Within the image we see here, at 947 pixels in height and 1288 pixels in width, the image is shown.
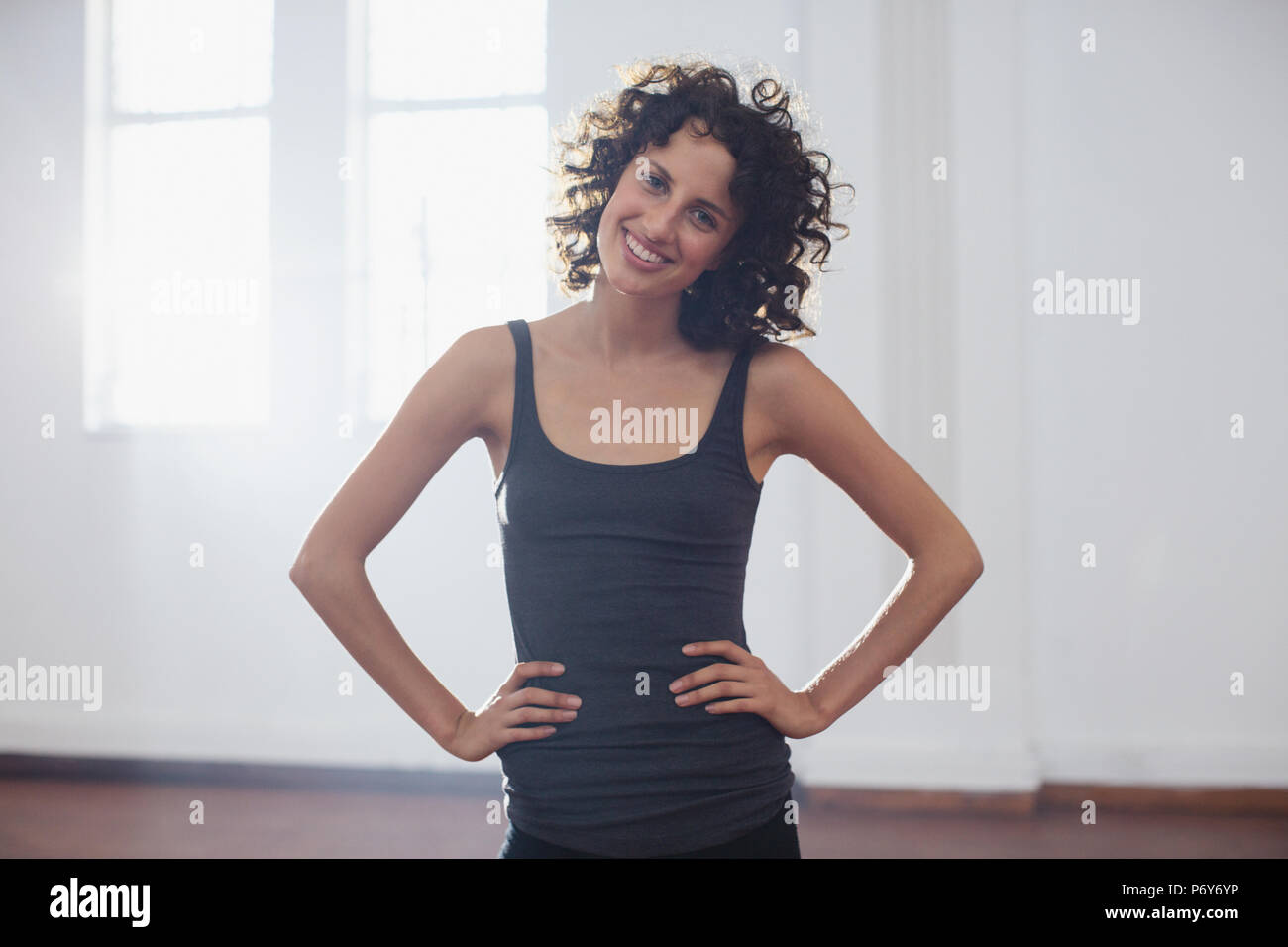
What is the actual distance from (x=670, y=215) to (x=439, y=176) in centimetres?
303

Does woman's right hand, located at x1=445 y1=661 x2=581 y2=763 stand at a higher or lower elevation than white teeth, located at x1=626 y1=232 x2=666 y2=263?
lower

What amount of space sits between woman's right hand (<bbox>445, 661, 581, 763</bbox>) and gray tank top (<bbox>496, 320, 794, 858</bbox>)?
1 centimetres

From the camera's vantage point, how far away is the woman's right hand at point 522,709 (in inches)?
38.5

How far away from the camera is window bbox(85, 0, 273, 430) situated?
3885 millimetres

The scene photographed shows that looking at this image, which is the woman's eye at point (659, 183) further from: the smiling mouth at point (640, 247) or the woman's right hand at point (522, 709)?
the woman's right hand at point (522, 709)

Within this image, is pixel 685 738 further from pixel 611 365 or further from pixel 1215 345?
pixel 1215 345

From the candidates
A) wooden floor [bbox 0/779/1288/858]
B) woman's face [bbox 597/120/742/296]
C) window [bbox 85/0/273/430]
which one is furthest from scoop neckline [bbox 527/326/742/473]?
window [bbox 85/0/273/430]

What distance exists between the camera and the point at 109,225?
400 centimetres

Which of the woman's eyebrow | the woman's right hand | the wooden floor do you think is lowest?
the wooden floor

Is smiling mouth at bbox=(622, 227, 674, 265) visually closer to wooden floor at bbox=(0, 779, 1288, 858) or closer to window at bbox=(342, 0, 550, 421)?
wooden floor at bbox=(0, 779, 1288, 858)

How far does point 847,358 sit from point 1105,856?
68.5 inches

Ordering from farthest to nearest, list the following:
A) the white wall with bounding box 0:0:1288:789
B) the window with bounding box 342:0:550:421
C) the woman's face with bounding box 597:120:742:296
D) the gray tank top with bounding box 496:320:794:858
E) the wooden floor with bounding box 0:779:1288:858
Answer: the window with bounding box 342:0:550:421 < the white wall with bounding box 0:0:1288:789 < the wooden floor with bounding box 0:779:1288:858 < the woman's face with bounding box 597:120:742:296 < the gray tank top with bounding box 496:320:794:858

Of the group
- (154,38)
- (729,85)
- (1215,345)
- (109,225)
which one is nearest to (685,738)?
(729,85)

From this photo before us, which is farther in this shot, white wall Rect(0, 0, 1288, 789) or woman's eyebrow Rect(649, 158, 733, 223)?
white wall Rect(0, 0, 1288, 789)
